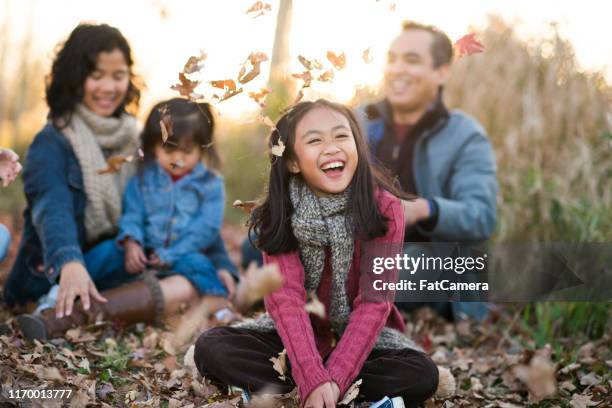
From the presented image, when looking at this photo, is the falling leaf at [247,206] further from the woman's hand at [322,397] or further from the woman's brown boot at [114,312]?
the woman's brown boot at [114,312]

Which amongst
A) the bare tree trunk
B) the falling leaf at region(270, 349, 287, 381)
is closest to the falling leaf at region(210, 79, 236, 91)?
the falling leaf at region(270, 349, 287, 381)

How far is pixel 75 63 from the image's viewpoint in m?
3.45

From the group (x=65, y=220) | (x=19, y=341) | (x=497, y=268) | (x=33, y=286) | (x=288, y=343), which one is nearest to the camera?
(x=288, y=343)

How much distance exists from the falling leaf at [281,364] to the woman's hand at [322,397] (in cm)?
21

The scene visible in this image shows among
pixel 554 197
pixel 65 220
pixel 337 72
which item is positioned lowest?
pixel 65 220

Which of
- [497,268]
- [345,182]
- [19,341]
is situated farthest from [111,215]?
[497,268]

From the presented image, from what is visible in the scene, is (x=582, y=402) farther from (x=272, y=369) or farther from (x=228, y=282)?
(x=228, y=282)

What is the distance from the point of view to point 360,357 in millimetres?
2324

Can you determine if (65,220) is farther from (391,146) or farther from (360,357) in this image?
(391,146)

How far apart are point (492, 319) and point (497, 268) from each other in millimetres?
355

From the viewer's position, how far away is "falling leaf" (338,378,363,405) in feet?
7.41

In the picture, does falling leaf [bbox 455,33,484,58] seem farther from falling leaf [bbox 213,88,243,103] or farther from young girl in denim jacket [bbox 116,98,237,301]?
young girl in denim jacket [bbox 116,98,237,301]

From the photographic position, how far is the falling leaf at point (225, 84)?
2475mm

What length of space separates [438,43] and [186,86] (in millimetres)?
2044
